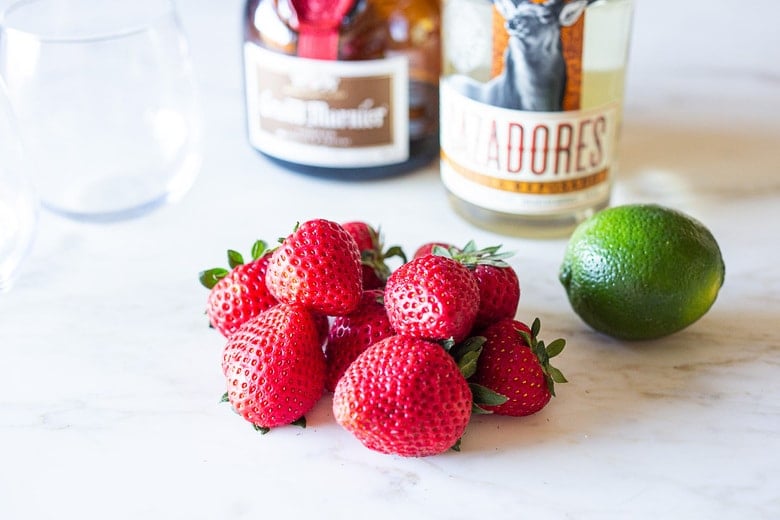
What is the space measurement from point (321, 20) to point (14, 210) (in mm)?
339

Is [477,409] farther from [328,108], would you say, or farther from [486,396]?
[328,108]

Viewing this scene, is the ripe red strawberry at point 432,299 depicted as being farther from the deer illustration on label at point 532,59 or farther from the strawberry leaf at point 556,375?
the deer illustration on label at point 532,59

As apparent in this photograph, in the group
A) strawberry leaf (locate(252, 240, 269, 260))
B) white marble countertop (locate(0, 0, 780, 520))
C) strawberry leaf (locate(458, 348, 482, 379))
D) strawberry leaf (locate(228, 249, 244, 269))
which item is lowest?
white marble countertop (locate(0, 0, 780, 520))

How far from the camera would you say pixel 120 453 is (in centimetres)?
75

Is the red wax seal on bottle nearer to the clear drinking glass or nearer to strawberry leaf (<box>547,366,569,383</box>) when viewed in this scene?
the clear drinking glass

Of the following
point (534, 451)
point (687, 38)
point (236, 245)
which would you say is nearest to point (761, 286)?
point (534, 451)

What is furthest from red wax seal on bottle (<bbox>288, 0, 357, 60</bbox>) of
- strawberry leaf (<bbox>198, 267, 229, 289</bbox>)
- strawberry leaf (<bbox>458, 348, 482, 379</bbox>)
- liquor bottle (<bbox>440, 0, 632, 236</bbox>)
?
strawberry leaf (<bbox>458, 348, 482, 379</bbox>)

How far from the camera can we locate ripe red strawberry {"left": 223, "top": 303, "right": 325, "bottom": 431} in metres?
0.72

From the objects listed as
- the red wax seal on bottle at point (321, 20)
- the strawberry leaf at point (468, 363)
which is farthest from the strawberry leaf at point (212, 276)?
the red wax seal on bottle at point (321, 20)

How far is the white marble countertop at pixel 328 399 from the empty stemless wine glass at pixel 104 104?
0.04 metres

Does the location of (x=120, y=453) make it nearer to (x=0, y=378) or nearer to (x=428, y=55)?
(x=0, y=378)

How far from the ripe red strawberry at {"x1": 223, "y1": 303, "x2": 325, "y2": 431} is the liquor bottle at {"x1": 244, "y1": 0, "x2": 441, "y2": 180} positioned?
0.37m

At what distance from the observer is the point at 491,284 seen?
2.55 ft

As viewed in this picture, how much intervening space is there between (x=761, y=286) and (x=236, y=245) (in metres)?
0.49
